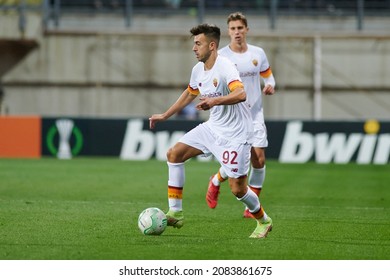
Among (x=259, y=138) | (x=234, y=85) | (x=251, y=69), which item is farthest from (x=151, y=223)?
(x=251, y=69)

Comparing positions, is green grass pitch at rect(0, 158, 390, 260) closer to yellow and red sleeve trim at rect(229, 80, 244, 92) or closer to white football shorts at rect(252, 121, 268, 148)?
white football shorts at rect(252, 121, 268, 148)

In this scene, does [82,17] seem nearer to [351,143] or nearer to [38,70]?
[38,70]

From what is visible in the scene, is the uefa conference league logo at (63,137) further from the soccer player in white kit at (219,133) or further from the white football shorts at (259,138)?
the soccer player in white kit at (219,133)

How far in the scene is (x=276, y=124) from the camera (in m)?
25.8

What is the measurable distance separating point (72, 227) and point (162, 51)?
1970 centimetres

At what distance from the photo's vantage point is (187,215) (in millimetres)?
13336

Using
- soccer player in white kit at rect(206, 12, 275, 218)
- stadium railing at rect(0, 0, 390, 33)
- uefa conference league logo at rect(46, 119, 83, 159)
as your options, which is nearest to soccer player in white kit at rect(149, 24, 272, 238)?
soccer player in white kit at rect(206, 12, 275, 218)

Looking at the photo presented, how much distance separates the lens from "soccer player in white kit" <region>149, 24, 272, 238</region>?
10.8 metres

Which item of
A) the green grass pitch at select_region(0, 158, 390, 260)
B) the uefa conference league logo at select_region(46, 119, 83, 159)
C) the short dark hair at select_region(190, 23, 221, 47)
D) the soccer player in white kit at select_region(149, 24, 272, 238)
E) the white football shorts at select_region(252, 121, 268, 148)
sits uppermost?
the short dark hair at select_region(190, 23, 221, 47)

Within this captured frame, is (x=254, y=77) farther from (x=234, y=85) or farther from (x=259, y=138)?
(x=234, y=85)

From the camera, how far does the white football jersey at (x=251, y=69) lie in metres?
13.7

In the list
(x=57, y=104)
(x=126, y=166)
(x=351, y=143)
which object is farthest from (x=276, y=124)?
(x=57, y=104)

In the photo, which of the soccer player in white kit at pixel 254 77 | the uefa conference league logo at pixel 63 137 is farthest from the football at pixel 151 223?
the uefa conference league logo at pixel 63 137

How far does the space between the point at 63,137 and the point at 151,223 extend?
16.1 meters
